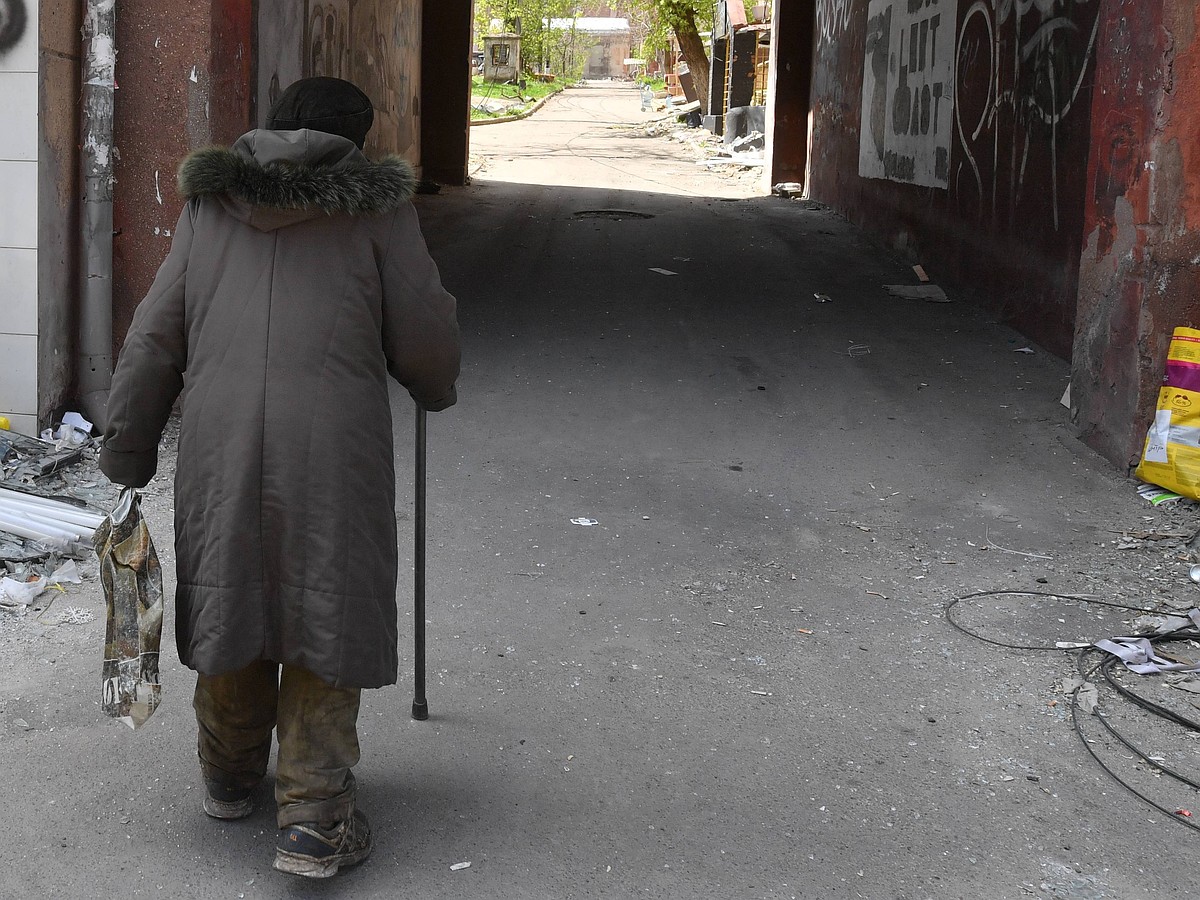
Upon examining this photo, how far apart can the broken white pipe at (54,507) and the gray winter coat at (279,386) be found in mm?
2351

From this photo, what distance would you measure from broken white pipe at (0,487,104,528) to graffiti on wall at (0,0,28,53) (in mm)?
2015

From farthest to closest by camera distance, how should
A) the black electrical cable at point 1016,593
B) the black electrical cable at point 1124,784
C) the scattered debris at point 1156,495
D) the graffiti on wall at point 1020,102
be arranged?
the graffiti on wall at point 1020,102
the scattered debris at point 1156,495
the black electrical cable at point 1016,593
the black electrical cable at point 1124,784

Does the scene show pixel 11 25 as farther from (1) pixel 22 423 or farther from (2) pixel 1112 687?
(2) pixel 1112 687

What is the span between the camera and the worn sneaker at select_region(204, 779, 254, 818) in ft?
9.81

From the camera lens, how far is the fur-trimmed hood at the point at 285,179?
8.43 ft

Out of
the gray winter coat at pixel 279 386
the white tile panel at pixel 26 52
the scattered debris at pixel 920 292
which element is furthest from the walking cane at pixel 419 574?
the scattered debris at pixel 920 292

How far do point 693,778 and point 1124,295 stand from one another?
379cm

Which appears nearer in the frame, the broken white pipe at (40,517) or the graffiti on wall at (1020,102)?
the broken white pipe at (40,517)

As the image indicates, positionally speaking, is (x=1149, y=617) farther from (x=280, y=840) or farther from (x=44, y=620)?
(x=44, y=620)

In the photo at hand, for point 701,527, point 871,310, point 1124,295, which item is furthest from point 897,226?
point 701,527

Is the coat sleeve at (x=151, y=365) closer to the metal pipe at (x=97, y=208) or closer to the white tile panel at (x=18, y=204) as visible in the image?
the metal pipe at (x=97, y=208)

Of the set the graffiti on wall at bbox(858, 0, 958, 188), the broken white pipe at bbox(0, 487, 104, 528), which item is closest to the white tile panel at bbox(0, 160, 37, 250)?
the broken white pipe at bbox(0, 487, 104, 528)

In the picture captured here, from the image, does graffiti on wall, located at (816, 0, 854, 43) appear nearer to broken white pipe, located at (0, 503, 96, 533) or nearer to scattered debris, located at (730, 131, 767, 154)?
scattered debris, located at (730, 131, 767, 154)

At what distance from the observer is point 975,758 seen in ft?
11.4
